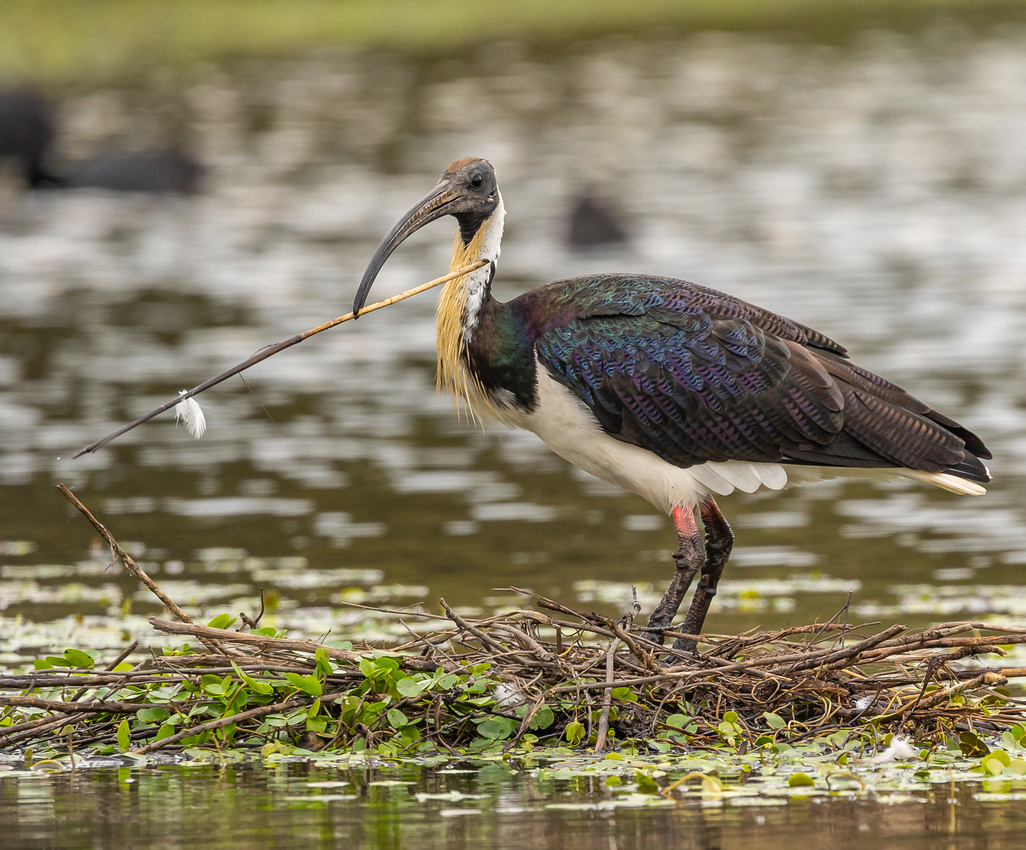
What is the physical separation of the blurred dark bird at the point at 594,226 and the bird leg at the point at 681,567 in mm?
14781

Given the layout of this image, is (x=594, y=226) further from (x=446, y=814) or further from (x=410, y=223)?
(x=446, y=814)

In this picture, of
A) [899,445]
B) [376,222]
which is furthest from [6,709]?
[376,222]

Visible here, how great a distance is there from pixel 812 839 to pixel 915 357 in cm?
1178

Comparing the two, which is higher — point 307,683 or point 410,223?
point 410,223

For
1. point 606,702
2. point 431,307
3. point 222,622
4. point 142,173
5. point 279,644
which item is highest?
point 142,173

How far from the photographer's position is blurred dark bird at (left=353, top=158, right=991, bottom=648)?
8867 millimetres

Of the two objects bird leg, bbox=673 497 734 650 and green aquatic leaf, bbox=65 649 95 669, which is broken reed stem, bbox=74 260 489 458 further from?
bird leg, bbox=673 497 734 650

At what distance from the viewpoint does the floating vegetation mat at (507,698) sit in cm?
788

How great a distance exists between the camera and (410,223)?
9180 mm

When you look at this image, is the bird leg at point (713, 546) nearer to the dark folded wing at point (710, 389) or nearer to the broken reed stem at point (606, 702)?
the dark folded wing at point (710, 389)

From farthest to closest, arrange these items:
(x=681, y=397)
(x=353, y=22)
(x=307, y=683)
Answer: (x=353, y=22)
(x=681, y=397)
(x=307, y=683)

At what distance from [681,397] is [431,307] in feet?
41.1

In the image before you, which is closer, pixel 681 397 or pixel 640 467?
pixel 681 397

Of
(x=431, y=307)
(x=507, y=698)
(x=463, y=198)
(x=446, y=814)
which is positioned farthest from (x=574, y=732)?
(x=431, y=307)
